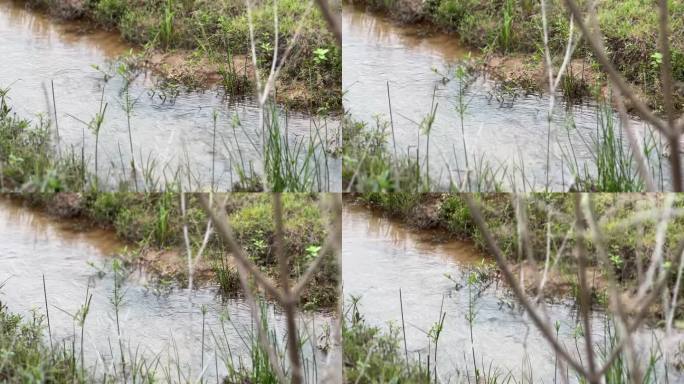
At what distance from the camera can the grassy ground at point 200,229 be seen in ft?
8.23

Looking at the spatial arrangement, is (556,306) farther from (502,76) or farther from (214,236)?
(214,236)

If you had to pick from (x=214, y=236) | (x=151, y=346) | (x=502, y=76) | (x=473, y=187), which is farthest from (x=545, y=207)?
(x=151, y=346)

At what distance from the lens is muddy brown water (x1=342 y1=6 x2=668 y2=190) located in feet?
8.09

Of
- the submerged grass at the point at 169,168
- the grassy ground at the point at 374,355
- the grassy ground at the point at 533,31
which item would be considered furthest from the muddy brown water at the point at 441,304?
the grassy ground at the point at 533,31

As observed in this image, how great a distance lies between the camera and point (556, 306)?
2.55 metres

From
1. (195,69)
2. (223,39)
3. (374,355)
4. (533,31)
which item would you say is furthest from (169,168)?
(533,31)

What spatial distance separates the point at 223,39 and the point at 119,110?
385mm

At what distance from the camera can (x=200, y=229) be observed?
8.65 feet

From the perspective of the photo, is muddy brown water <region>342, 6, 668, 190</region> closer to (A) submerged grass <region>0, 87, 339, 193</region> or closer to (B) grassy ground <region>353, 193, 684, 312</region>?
(B) grassy ground <region>353, 193, 684, 312</region>

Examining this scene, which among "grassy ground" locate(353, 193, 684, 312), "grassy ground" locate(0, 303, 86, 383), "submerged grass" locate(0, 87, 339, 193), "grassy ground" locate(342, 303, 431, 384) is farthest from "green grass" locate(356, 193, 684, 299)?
"grassy ground" locate(0, 303, 86, 383)

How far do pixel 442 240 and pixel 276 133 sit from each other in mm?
575

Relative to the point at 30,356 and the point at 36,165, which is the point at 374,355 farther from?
the point at 36,165

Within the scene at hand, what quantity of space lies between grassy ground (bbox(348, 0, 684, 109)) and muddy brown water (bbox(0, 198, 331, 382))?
3.29 feet

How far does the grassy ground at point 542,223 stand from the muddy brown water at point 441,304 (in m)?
0.05
